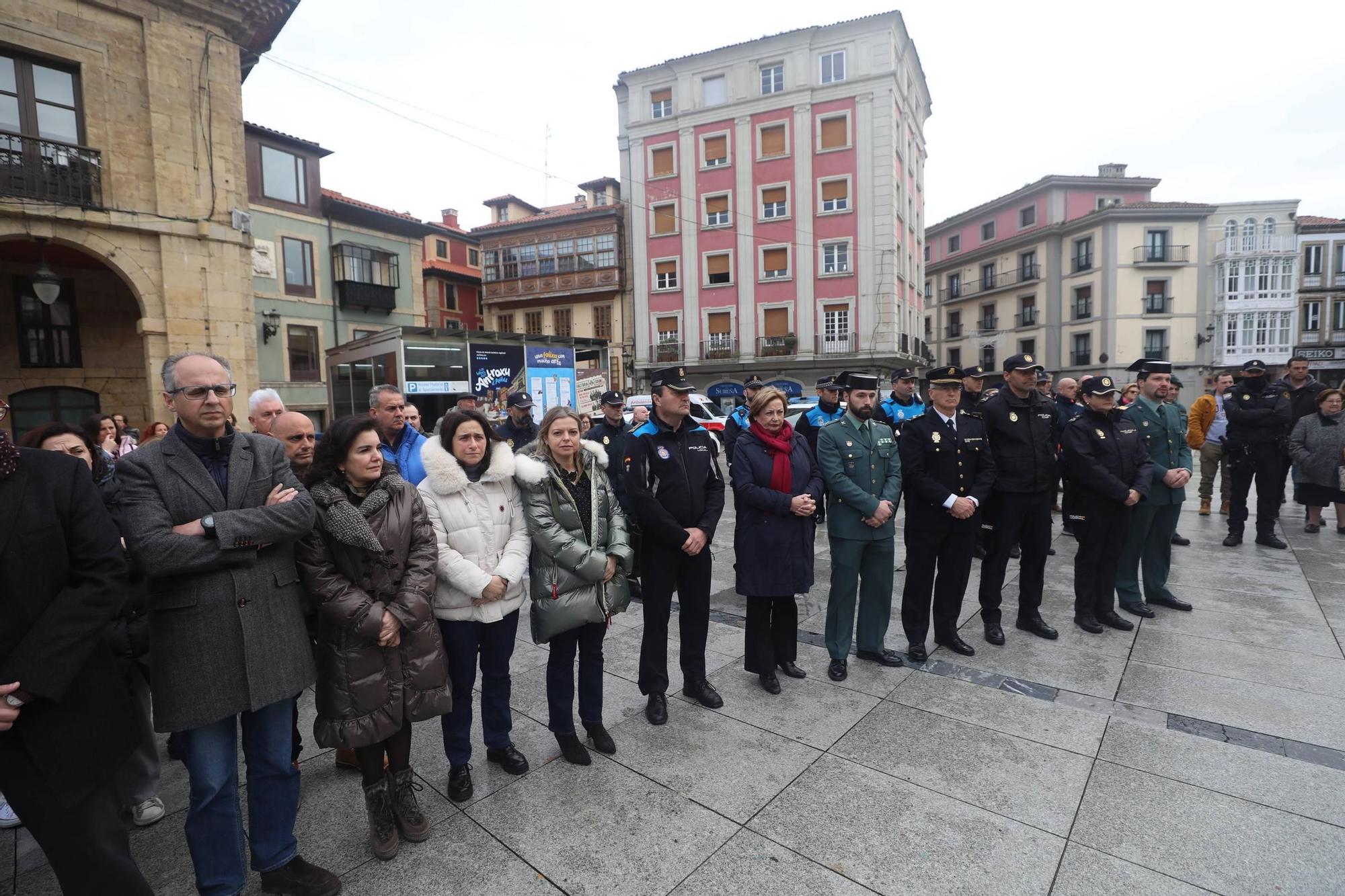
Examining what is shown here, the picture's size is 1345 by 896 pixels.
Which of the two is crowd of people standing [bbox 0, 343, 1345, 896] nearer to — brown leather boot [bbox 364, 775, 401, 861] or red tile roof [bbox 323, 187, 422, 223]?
brown leather boot [bbox 364, 775, 401, 861]

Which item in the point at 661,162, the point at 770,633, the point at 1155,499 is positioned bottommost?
the point at 770,633

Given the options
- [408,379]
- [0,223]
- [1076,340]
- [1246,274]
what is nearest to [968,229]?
[1076,340]

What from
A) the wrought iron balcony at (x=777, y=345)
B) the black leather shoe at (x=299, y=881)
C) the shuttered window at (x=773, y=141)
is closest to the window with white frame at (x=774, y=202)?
the shuttered window at (x=773, y=141)

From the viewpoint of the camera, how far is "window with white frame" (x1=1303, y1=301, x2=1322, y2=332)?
40.8 metres

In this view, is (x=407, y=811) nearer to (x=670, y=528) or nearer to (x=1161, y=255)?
(x=670, y=528)

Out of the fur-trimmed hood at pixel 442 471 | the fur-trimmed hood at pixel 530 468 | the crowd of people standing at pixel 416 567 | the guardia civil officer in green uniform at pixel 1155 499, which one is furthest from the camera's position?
the guardia civil officer in green uniform at pixel 1155 499

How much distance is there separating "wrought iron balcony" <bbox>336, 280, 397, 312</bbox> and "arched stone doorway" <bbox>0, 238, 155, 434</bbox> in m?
9.68

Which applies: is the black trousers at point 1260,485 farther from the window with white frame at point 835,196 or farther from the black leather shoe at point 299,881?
the window with white frame at point 835,196

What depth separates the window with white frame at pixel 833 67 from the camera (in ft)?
98.6

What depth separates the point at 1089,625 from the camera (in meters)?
4.97

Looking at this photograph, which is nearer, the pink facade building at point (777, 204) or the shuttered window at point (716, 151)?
the pink facade building at point (777, 204)

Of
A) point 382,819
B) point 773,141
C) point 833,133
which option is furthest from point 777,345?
point 382,819

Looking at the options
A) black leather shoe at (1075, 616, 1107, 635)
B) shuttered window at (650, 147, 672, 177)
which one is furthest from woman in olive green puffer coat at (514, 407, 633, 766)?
shuttered window at (650, 147, 672, 177)

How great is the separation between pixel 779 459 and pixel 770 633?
3.84 feet
